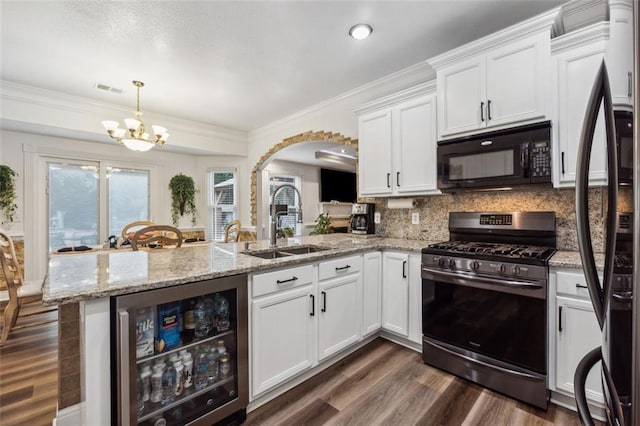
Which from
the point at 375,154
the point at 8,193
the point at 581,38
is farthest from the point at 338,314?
the point at 8,193

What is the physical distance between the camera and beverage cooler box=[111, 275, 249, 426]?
49.1 inches

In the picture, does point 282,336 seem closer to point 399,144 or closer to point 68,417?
point 68,417

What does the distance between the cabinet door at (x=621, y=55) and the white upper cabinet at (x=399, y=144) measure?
6.63 feet

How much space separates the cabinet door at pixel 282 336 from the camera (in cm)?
171

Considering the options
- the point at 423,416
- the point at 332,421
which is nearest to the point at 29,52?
the point at 332,421

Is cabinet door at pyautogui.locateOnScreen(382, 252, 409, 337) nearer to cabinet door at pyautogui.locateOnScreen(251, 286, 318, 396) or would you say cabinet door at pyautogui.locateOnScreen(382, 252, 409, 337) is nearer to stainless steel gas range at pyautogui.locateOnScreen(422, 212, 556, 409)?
stainless steel gas range at pyautogui.locateOnScreen(422, 212, 556, 409)

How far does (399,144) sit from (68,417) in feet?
9.81

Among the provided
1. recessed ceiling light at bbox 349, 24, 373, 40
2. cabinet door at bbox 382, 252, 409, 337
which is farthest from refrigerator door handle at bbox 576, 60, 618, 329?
recessed ceiling light at bbox 349, 24, 373, 40

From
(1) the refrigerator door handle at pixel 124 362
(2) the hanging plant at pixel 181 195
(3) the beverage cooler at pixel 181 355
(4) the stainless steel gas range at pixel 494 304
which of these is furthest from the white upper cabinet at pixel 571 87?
(2) the hanging plant at pixel 181 195

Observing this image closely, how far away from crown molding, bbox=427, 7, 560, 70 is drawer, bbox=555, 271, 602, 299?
5.20ft

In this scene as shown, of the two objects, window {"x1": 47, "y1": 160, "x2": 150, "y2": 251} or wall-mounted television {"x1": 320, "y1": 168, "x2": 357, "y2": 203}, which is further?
wall-mounted television {"x1": 320, "y1": 168, "x2": 357, "y2": 203}

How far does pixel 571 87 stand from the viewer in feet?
6.22

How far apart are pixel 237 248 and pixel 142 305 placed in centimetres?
111

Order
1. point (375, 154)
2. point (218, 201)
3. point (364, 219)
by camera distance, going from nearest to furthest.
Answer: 1. point (375, 154)
2. point (364, 219)
3. point (218, 201)
